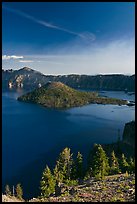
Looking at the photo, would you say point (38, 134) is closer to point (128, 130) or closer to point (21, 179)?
point (128, 130)

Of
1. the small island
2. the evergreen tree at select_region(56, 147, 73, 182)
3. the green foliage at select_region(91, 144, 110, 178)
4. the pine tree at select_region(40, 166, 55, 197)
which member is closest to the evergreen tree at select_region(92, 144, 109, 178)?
the green foliage at select_region(91, 144, 110, 178)

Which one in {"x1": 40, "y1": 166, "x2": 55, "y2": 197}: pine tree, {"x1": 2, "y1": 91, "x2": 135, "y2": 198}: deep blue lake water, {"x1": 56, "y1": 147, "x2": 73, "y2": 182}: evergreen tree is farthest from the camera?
{"x1": 2, "y1": 91, "x2": 135, "y2": 198}: deep blue lake water

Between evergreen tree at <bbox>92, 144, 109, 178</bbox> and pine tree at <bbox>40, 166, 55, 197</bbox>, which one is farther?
evergreen tree at <bbox>92, 144, 109, 178</bbox>

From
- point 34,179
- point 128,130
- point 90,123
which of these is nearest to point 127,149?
point 128,130

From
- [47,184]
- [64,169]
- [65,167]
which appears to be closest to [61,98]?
[65,167]

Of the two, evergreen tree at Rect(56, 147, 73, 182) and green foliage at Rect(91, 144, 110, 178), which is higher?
green foliage at Rect(91, 144, 110, 178)

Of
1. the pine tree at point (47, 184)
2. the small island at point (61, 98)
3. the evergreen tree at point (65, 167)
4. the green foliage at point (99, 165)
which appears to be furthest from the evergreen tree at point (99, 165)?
the small island at point (61, 98)

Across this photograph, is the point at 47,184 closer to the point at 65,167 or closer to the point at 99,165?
the point at 65,167

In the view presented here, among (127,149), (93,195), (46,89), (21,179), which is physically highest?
(46,89)

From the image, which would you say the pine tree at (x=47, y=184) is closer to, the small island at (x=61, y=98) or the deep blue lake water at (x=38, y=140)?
the deep blue lake water at (x=38, y=140)

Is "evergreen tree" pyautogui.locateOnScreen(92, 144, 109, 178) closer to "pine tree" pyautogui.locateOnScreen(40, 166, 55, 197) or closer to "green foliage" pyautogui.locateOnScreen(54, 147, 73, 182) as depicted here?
"green foliage" pyautogui.locateOnScreen(54, 147, 73, 182)
